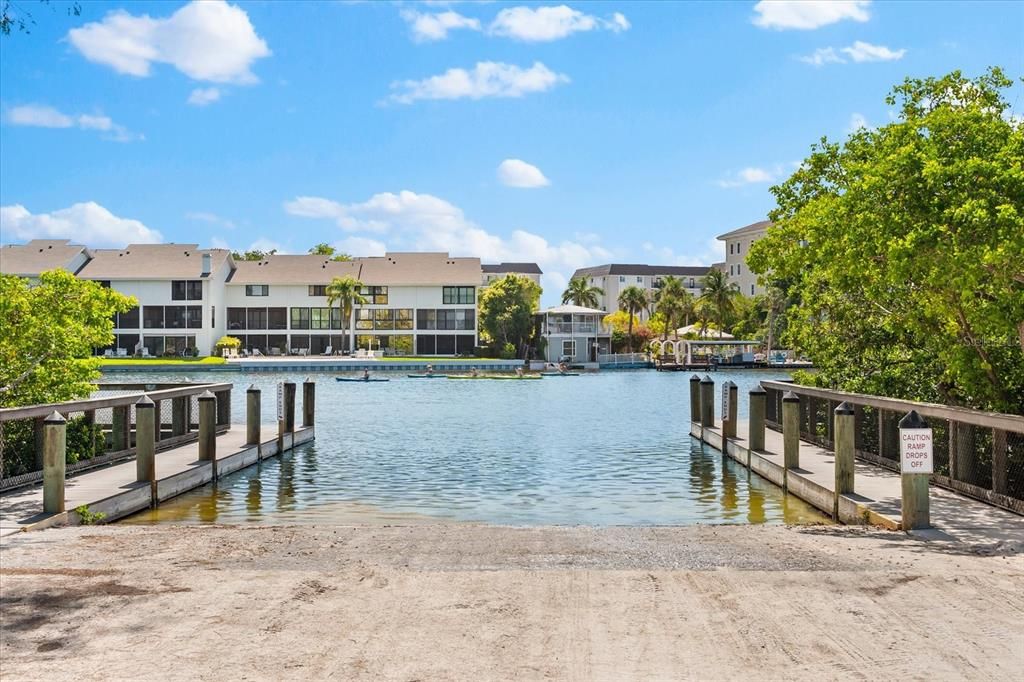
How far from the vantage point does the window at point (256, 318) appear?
4250 inches

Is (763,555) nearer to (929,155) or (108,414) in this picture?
(929,155)

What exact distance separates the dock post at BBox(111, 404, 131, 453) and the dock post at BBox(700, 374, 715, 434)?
54.1 ft

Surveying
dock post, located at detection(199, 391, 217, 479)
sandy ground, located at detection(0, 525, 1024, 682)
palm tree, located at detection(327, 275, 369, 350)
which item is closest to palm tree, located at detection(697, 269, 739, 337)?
palm tree, located at detection(327, 275, 369, 350)

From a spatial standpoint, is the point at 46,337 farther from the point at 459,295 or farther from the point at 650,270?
the point at 650,270

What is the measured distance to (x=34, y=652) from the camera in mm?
7055

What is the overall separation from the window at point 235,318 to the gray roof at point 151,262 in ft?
18.3

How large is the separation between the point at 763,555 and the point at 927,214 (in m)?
6.10

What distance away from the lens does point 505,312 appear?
105 metres

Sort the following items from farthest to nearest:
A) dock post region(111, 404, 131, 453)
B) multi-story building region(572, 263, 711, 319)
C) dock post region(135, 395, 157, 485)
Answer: multi-story building region(572, 263, 711, 319), dock post region(111, 404, 131, 453), dock post region(135, 395, 157, 485)

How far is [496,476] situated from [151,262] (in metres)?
92.2

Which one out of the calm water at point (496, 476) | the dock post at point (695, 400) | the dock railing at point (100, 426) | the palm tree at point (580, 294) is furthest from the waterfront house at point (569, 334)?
the dock railing at point (100, 426)

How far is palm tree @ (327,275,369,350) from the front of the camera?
10225 centimetres

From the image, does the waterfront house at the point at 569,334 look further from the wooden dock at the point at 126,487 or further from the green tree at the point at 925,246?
the wooden dock at the point at 126,487

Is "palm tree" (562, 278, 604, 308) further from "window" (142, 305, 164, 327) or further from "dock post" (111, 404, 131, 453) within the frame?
"dock post" (111, 404, 131, 453)
